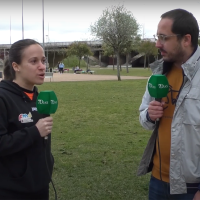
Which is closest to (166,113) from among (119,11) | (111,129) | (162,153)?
(162,153)

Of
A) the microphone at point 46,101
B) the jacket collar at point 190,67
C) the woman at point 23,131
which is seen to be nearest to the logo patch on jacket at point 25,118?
→ the woman at point 23,131

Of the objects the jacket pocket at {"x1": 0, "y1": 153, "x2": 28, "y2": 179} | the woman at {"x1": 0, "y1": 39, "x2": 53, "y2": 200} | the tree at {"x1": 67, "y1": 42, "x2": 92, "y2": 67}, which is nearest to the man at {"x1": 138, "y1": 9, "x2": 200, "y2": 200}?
the woman at {"x1": 0, "y1": 39, "x2": 53, "y2": 200}

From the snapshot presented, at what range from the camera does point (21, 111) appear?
96.5 inches

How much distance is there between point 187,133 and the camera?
232cm

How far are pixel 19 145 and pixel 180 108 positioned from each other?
3.72 feet

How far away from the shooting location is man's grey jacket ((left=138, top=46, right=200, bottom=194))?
229cm

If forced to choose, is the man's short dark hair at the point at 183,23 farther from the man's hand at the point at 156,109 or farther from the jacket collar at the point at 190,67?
the man's hand at the point at 156,109

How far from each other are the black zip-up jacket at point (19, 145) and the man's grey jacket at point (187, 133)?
3.11 feet

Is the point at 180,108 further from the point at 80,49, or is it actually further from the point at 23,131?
the point at 80,49

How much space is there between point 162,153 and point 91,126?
6093 millimetres

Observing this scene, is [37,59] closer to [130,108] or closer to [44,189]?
[44,189]

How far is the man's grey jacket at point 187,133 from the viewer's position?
2.29 meters

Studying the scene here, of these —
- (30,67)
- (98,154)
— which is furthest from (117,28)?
(30,67)

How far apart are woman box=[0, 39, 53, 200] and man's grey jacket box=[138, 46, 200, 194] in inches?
34.9
